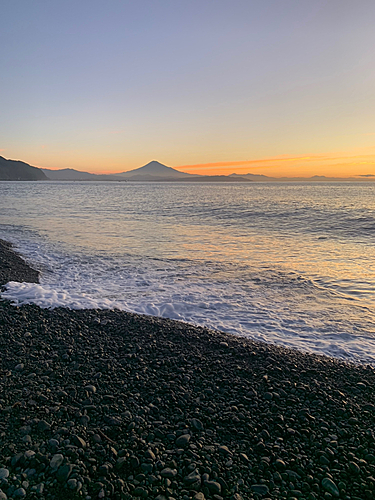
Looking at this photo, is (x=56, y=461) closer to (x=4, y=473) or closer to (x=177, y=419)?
(x=4, y=473)

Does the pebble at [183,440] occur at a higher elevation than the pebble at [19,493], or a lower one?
lower

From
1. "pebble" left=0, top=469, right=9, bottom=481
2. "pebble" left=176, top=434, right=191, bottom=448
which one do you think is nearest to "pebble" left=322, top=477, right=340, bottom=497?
"pebble" left=176, top=434, right=191, bottom=448

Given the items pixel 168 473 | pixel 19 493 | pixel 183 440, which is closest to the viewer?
pixel 19 493

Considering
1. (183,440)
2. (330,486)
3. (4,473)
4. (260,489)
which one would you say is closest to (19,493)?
(4,473)

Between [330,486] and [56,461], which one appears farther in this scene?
[56,461]

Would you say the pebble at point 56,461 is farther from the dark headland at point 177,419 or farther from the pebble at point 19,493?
the pebble at point 19,493

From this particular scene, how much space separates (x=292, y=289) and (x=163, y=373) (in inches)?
254

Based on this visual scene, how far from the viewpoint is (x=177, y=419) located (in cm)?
414

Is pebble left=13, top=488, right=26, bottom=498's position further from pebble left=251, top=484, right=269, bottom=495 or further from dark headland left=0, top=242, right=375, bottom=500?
pebble left=251, top=484, right=269, bottom=495

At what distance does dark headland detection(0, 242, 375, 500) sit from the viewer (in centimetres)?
→ 324

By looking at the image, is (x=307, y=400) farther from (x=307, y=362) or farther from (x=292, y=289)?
→ (x=292, y=289)

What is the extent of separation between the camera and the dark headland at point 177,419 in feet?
10.6

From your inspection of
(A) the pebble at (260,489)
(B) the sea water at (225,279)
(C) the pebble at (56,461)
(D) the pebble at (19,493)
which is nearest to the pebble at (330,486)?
(A) the pebble at (260,489)

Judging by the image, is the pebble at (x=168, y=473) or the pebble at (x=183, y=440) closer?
the pebble at (x=168, y=473)
